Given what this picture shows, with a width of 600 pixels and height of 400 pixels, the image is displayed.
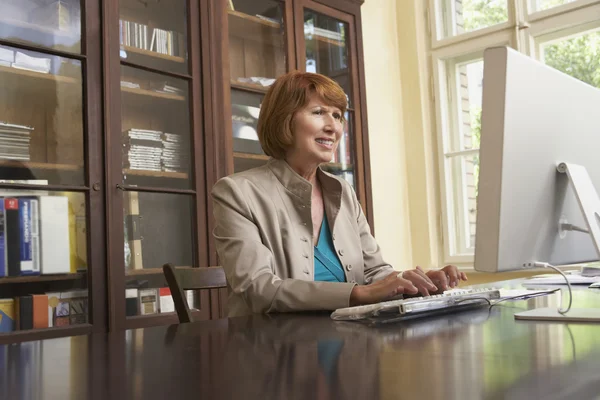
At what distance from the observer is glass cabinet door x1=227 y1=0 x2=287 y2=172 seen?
8.74ft

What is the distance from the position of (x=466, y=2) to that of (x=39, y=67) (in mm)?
2784

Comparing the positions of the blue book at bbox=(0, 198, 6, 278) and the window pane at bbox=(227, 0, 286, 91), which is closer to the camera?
the blue book at bbox=(0, 198, 6, 278)

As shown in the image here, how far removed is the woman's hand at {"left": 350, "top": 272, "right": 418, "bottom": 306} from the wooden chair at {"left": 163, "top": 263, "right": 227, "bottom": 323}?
1.26 feet

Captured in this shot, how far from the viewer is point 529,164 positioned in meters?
0.90

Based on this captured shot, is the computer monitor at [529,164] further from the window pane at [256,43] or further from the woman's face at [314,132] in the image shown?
the window pane at [256,43]

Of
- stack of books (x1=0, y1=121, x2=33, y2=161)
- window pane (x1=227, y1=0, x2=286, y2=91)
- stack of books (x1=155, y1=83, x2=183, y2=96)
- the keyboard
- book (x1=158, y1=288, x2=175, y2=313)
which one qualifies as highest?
window pane (x1=227, y1=0, x2=286, y2=91)

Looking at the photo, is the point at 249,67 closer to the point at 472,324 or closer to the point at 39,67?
the point at 39,67

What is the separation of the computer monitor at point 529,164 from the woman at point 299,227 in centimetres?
29

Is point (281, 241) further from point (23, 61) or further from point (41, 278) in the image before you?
point (23, 61)

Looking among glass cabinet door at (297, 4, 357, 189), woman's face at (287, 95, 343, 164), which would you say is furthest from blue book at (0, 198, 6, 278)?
glass cabinet door at (297, 4, 357, 189)

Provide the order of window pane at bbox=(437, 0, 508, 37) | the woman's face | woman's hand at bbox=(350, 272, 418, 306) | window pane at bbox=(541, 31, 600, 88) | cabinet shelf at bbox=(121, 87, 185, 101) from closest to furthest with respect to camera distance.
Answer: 1. woman's hand at bbox=(350, 272, 418, 306)
2. the woman's face
3. cabinet shelf at bbox=(121, 87, 185, 101)
4. window pane at bbox=(541, 31, 600, 88)
5. window pane at bbox=(437, 0, 508, 37)

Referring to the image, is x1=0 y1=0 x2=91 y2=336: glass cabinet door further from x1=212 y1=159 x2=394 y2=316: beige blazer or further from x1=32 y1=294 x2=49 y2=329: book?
x1=212 y1=159 x2=394 y2=316: beige blazer

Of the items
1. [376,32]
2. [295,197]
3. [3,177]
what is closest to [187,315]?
[295,197]

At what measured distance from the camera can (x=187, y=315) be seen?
4.46 ft
